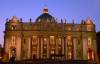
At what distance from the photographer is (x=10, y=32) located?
106 meters

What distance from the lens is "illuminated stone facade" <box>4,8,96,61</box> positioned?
346 ft

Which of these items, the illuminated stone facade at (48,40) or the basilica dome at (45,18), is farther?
the basilica dome at (45,18)

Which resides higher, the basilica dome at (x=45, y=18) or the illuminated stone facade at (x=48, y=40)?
the basilica dome at (x=45, y=18)

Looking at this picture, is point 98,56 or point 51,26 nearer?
point 51,26

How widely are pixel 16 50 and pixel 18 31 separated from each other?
22.0 ft

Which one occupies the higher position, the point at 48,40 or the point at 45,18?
the point at 45,18

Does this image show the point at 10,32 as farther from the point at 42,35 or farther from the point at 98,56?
the point at 98,56

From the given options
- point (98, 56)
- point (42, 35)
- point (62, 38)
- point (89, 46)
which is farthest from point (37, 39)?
point (98, 56)

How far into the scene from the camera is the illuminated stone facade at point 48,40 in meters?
106

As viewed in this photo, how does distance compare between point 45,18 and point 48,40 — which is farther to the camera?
point 45,18

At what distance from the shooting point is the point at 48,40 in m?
106

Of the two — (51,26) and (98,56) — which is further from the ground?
(51,26)

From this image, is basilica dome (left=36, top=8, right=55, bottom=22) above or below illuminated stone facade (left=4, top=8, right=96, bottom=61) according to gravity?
above

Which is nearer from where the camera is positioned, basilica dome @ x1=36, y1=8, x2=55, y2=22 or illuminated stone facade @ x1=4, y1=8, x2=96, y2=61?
illuminated stone facade @ x1=4, y1=8, x2=96, y2=61
